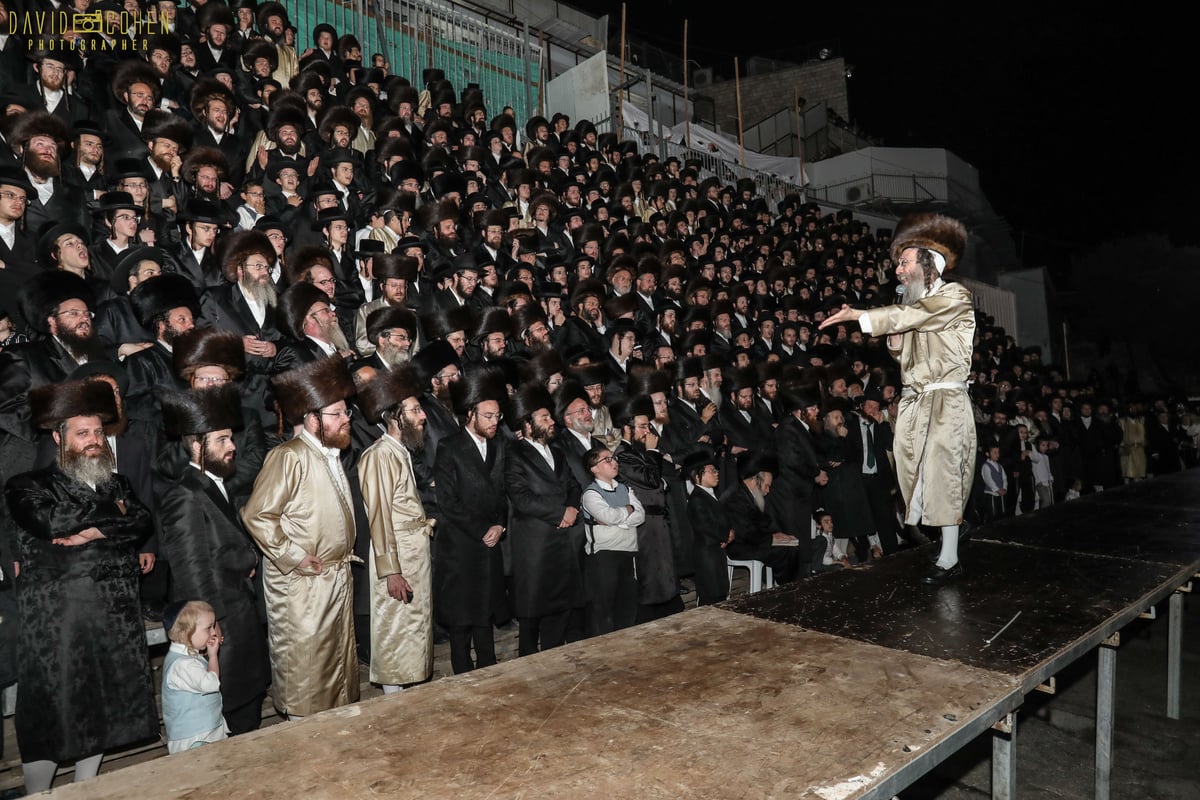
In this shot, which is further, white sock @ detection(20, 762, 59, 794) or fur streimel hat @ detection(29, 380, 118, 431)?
fur streimel hat @ detection(29, 380, 118, 431)

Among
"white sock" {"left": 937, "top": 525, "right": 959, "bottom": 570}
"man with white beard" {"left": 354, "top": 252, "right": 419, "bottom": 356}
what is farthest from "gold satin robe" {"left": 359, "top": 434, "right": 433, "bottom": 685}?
"white sock" {"left": 937, "top": 525, "right": 959, "bottom": 570}

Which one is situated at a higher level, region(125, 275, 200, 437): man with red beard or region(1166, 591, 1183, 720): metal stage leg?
region(125, 275, 200, 437): man with red beard

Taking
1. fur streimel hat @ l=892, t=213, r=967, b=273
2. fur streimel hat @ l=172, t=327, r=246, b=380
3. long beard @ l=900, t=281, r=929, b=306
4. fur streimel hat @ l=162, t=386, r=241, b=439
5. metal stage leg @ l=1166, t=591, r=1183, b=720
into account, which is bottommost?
metal stage leg @ l=1166, t=591, r=1183, b=720

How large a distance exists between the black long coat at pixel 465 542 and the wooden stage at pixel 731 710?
5.72 feet

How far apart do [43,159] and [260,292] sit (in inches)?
74.9

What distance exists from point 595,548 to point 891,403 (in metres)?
6.15

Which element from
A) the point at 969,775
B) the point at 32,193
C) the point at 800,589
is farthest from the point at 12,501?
the point at 969,775

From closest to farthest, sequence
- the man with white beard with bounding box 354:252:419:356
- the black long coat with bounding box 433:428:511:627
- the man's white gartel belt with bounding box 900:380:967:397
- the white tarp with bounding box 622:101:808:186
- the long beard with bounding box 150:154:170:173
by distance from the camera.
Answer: the man's white gartel belt with bounding box 900:380:967:397 → the black long coat with bounding box 433:428:511:627 → the man with white beard with bounding box 354:252:419:356 → the long beard with bounding box 150:154:170:173 → the white tarp with bounding box 622:101:808:186

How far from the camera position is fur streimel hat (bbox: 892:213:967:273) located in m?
3.88

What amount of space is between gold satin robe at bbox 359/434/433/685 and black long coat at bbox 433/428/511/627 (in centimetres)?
32

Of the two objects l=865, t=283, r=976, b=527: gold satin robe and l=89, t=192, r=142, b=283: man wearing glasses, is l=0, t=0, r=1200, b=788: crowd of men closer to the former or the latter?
l=89, t=192, r=142, b=283: man wearing glasses

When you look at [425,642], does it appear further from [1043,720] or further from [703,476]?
[1043,720]

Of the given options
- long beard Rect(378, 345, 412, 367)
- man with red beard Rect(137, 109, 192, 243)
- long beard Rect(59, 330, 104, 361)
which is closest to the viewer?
long beard Rect(59, 330, 104, 361)

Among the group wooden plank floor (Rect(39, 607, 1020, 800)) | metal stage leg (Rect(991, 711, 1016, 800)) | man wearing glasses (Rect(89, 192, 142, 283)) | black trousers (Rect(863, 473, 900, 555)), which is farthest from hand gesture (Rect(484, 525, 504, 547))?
black trousers (Rect(863, 473, 900, 555))
